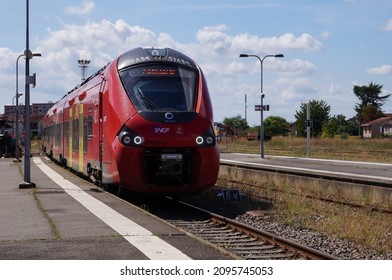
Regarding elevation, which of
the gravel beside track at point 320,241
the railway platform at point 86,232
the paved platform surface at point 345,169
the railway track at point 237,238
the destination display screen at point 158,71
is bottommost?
the gravel beside track at point 320,241

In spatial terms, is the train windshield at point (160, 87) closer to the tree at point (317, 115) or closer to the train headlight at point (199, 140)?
the train headlight at point (199, 140)

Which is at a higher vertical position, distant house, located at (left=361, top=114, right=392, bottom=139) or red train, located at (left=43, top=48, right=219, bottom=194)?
distant house, located at (left=361, top=114, right=392, bottom=139)

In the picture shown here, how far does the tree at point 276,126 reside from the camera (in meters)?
147

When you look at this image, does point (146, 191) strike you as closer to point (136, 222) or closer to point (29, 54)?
point (136, 222)

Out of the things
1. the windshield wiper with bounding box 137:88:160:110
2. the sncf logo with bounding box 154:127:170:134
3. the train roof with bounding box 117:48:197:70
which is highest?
the train roof with bounding box 117:48:197:70

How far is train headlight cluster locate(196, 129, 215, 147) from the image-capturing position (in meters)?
13.2

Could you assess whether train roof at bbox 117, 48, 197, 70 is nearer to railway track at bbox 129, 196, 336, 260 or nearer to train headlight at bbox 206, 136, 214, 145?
train headlight at bbox 206, 136, 214, 145

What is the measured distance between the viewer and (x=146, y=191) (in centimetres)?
1335

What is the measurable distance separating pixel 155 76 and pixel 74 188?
19.9 ft

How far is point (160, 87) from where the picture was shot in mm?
13727

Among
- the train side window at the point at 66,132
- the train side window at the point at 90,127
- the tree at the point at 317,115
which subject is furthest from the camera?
the tree at the point at 317,115

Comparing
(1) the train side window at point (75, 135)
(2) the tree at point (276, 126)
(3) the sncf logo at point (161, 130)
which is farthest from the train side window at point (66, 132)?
(2) the tree at point (276, 126)

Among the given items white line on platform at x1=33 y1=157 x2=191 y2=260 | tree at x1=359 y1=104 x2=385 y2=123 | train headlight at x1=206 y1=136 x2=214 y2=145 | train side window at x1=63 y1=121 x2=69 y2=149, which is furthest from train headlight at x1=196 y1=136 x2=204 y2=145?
tree at x1=359 y1=104 x2=385 y2=123

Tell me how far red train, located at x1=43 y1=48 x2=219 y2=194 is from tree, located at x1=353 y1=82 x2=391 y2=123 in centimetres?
12474
